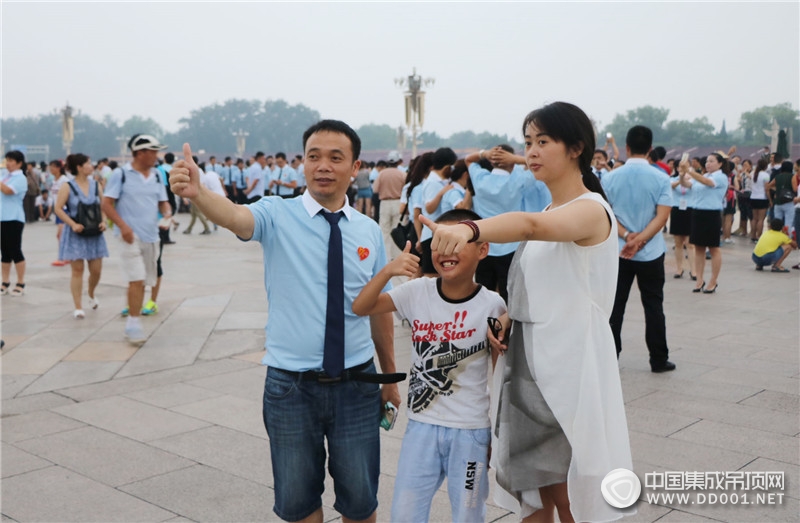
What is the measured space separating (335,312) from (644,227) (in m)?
3.95

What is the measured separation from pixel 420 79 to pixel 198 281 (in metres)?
23.8

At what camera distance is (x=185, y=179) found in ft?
7.15

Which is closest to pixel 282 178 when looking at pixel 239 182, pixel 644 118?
pixel 239 182

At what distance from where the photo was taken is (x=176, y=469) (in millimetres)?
3939

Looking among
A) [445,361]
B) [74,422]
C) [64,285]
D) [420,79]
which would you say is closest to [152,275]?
[74,422]

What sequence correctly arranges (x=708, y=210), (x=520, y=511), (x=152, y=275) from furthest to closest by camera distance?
(x=708, y=210) < (x=152, y=275) < (x=520, y=511)

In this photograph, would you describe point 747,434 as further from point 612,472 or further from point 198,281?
point 198,281

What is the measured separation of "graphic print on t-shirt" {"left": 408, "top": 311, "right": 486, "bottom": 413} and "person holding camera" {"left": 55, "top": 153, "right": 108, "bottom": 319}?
6.05 meters

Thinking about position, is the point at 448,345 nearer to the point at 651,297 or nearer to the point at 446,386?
the point at 446,386

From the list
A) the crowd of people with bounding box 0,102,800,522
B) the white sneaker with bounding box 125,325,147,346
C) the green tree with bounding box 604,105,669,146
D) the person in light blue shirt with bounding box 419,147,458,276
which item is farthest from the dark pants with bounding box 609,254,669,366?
the green tree with bounding box 604,105,669,146

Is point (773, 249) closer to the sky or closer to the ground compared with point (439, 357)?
closer to the ground

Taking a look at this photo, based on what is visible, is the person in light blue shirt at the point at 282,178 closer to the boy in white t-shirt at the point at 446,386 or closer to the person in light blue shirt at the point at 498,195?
the person in light blue shirt at the point at 498,195

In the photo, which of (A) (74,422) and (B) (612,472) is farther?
(A) (74,422)

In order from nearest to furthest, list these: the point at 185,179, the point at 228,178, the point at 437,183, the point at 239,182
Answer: the point at 185,179
the point at 437,183
the point at 239,182
the point at 228,178
